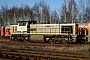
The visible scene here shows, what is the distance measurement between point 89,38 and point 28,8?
4130 centimetres

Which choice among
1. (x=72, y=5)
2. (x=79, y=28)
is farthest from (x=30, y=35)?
(x=72, y=5)

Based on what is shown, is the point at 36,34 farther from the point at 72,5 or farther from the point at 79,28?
the point at 72,5

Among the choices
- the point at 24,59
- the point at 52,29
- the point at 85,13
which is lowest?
the point at 24,59

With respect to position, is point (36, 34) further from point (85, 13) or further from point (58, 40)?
point (85, 13)

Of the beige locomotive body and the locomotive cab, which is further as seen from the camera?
the locomotive cab

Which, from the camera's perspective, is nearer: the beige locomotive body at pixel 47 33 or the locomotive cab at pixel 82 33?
the beige locomotive body at pixel 47 33

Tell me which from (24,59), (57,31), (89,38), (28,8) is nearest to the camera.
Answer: (24,59)

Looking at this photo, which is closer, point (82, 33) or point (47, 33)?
point (47, 33)

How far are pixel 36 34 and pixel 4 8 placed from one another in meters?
41.4

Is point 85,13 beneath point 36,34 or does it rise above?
above

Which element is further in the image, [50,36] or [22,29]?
[22,29]

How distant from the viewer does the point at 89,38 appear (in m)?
24.4

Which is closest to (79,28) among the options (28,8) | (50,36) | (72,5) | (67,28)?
(67,28)

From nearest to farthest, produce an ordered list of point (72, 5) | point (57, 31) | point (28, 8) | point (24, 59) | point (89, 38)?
point (24, 59), point (89, 38), point (57, 31), point (72, 5), point (28, 8)
